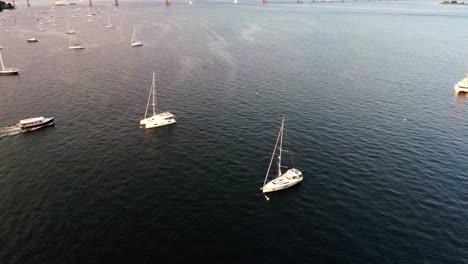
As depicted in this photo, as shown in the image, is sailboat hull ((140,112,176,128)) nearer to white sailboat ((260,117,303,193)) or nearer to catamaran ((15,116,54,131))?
catamaran ((15,116,54,131))

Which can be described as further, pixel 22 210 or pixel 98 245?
pixel 22 210

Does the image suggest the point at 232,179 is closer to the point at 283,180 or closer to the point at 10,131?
the point at 283,180

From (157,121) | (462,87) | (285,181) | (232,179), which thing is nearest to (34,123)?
(157,121)

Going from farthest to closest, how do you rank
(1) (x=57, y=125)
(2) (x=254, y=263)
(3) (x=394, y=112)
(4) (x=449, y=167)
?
(3) (x=394, y=112), (1) (x=57, y=125), (4) (x=449, y=167), (2) (x=254, y=263)

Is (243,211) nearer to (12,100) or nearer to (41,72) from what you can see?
(12,100)

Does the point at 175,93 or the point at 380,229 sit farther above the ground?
the point at 175,93

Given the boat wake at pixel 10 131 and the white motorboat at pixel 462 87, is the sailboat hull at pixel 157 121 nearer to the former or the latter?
the boat wake at pixel 10 131

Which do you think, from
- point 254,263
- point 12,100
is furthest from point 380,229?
point 12,100
